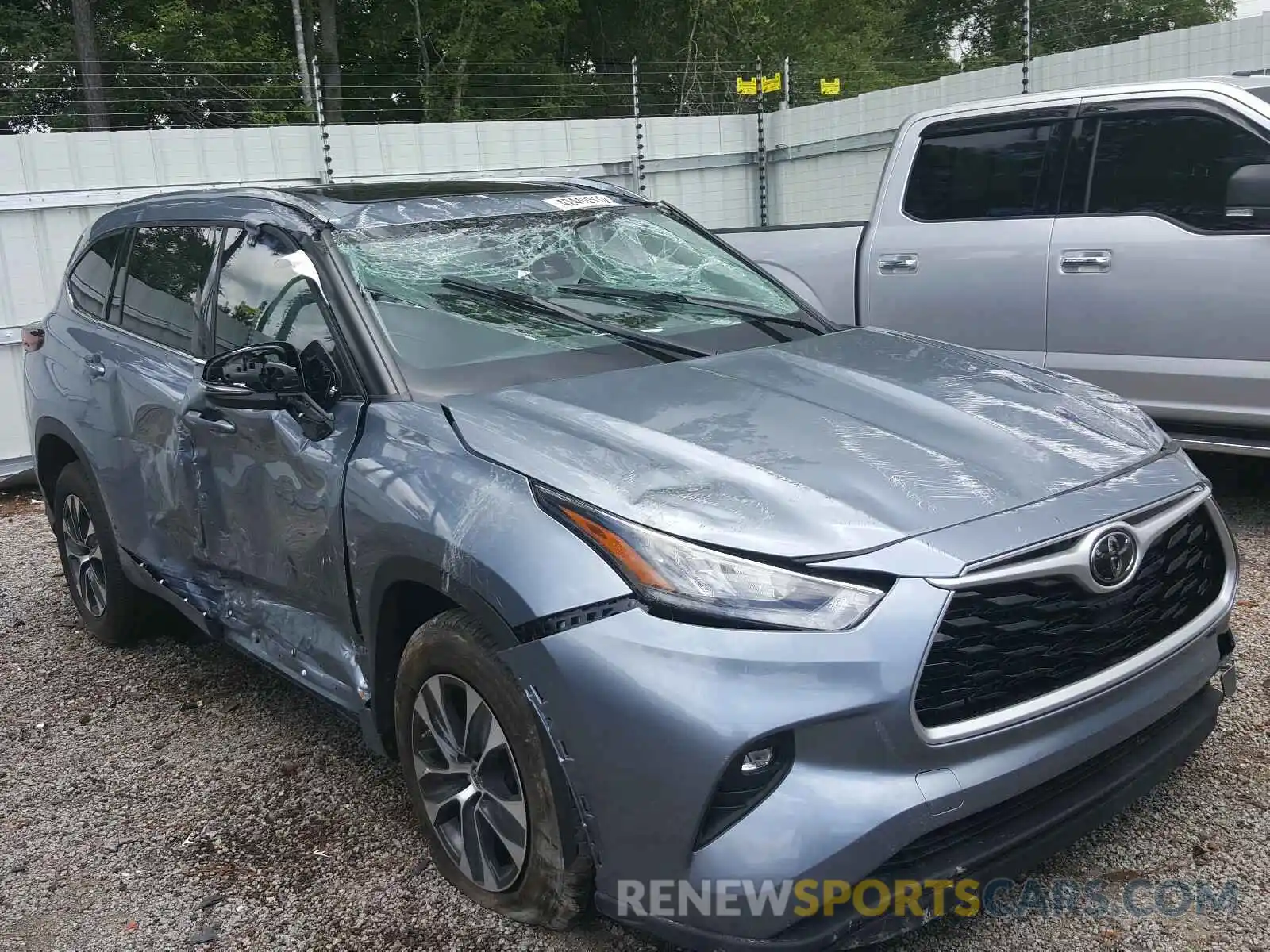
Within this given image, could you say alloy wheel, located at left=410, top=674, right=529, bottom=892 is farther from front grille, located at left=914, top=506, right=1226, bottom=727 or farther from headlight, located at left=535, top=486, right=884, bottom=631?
front grille, located at left=914, top=506, right=1226, bottom=727

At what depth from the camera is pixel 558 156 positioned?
1244 centimetres

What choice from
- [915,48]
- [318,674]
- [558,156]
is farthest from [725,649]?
[915,48]

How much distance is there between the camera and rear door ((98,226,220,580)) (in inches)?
149

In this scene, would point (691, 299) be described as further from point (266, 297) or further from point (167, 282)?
point (167, 282)

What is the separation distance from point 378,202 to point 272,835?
6.21 ft

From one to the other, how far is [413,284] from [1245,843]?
2.56 metres

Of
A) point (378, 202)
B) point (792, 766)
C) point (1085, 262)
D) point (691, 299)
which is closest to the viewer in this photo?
point (792, 766)

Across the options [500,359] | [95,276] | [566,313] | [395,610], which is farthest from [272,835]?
[95,276]

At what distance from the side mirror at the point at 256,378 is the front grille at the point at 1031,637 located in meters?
1.78

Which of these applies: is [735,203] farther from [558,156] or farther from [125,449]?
[125,449]


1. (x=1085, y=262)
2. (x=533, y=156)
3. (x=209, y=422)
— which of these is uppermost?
(x=533, y=156)

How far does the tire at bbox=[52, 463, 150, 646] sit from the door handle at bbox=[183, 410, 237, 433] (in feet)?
3.45

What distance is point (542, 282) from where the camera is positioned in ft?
11.5

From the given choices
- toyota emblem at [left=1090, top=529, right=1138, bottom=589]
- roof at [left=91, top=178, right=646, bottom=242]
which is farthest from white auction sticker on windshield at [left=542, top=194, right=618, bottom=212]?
toyota emblem at [left=1090, top=529, right=1138, bottom=589]
